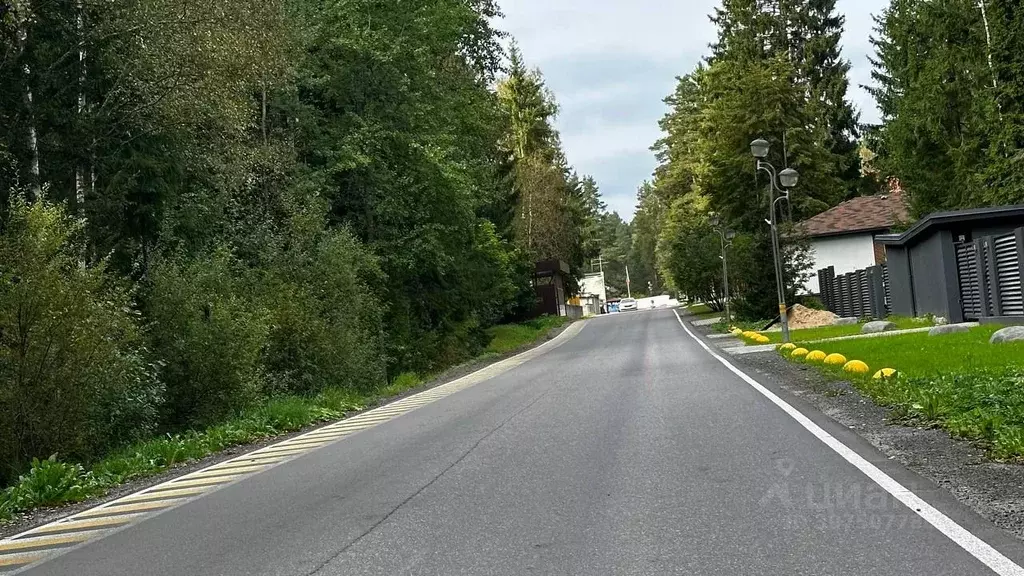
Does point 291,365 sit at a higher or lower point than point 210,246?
lower

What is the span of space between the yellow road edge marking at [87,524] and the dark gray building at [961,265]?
63.4 feet

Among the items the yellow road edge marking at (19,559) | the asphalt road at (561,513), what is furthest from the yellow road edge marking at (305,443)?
the yellow road edge marking at (19,559)

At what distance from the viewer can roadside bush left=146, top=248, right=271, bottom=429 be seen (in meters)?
17.4

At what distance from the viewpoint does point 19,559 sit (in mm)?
7234

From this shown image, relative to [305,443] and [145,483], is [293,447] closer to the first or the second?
[305,443]

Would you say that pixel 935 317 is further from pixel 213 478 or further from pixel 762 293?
pixel 213 478

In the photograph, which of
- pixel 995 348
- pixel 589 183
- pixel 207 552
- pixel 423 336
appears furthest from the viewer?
pixel 589 183

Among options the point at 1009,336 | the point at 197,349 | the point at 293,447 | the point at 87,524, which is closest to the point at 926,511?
the point at 87,524

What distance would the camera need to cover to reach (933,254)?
28.0m

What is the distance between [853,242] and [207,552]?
52.3 metres

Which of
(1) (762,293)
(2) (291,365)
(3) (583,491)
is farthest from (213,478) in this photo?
(1) (762,293)

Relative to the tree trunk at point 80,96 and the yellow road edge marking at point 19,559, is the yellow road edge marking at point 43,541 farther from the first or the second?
the tree trunk at point 80,96

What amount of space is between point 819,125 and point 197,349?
57275mm

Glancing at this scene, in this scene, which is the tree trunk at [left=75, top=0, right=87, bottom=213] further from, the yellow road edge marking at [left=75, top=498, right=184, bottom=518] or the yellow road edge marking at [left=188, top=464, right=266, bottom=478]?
the yellow road edge marking at [left=75, top=498, right=184, bottom=518]
